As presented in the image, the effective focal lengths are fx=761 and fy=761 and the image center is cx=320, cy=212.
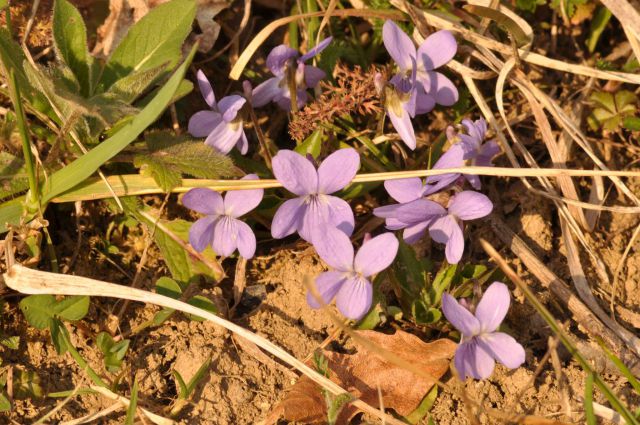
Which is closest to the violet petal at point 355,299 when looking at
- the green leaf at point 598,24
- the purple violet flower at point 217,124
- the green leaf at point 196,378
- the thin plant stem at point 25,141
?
the green leaf at point 196,378

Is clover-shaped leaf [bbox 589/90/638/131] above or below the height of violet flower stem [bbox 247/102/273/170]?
below

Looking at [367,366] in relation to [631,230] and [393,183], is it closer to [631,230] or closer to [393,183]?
[393,183]

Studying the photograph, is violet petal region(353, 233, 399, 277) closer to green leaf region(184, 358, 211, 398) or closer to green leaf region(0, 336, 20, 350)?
green leaf region(184, 358, 211, 398)

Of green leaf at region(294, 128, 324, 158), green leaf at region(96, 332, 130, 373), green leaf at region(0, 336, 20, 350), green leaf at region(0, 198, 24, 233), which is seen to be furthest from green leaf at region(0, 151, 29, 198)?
green leaf at region(294, 128, 324, 158)

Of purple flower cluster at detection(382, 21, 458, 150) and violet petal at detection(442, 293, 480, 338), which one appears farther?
purple flower cluster at detection(382, 21, 458, 150)

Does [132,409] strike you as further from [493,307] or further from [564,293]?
[564,293]

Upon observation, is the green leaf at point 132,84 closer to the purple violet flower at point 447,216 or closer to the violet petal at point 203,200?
the violet petal at point 203,200
